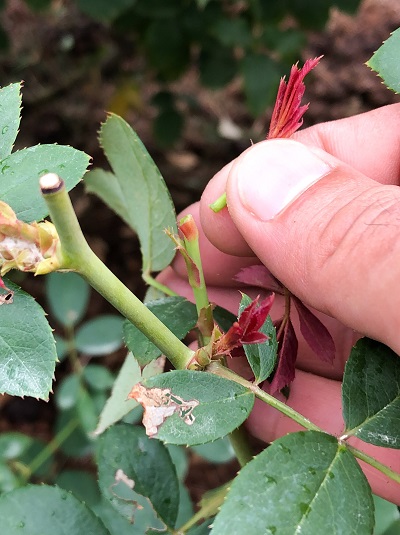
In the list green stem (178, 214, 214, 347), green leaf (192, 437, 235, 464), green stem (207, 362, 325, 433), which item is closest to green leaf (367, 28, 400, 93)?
green stem (178, 214, 214, 347)

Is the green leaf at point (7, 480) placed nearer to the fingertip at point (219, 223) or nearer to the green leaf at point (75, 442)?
the green leaf at point (75, 442)

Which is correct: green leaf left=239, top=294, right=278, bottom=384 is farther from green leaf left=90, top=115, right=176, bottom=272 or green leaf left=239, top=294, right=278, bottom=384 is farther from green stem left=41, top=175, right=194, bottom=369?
green leaf left=90, top=115, right=176, bottom=272

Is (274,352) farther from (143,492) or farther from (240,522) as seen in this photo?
(143,492)

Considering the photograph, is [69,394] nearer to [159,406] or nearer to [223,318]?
[223,318]

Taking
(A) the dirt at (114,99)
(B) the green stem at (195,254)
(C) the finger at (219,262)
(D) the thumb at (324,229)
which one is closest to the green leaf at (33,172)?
(B) the green stem at (195,254)

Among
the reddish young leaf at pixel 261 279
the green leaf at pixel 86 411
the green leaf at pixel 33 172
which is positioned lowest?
the green leaf at pixel 86 411
